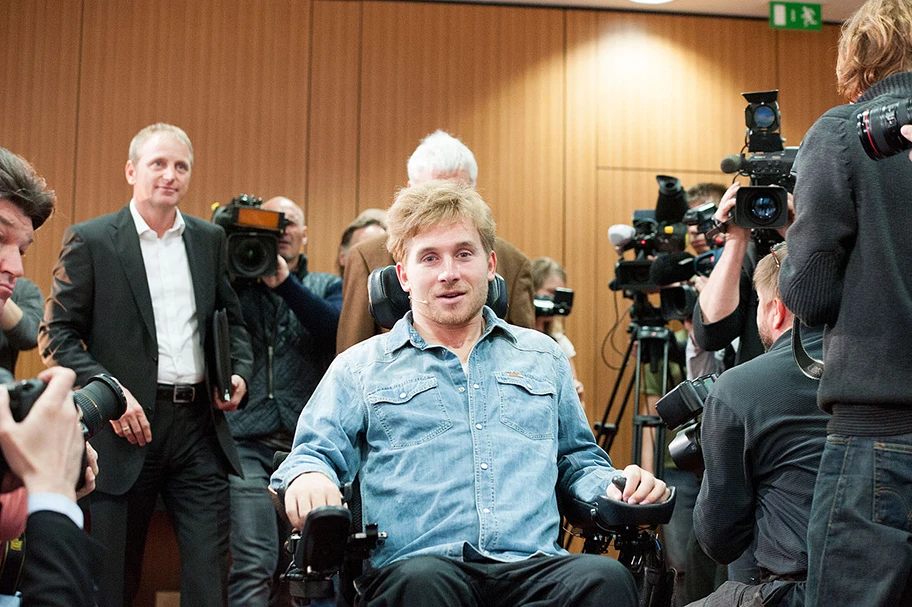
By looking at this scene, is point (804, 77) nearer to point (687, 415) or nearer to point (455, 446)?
point (687, 415)

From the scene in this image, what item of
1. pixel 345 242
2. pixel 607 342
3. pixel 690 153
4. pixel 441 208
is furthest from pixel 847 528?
pixel 690 153

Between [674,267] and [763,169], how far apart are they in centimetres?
91

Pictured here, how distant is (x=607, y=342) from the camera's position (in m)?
5.68

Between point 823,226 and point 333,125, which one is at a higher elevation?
point 333,125

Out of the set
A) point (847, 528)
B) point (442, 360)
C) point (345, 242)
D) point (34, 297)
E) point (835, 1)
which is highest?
point (835, 1)

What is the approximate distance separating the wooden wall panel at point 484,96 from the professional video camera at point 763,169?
3.01 meters

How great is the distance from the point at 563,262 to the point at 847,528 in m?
4.16

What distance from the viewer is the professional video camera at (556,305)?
3.94 m

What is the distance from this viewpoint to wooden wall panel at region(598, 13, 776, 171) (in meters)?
5.81

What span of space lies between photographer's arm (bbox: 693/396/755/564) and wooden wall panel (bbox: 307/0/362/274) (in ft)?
12.1

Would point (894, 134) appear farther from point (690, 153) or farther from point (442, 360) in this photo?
point (690, 153)

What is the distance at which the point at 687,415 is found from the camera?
236 cm

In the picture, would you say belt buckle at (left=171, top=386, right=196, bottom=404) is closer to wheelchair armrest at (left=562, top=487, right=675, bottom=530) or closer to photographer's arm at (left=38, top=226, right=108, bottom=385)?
photographer's arm at (left=38, top=226, right=108, bottom=385)

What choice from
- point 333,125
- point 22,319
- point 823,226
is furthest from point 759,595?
point 333,125
